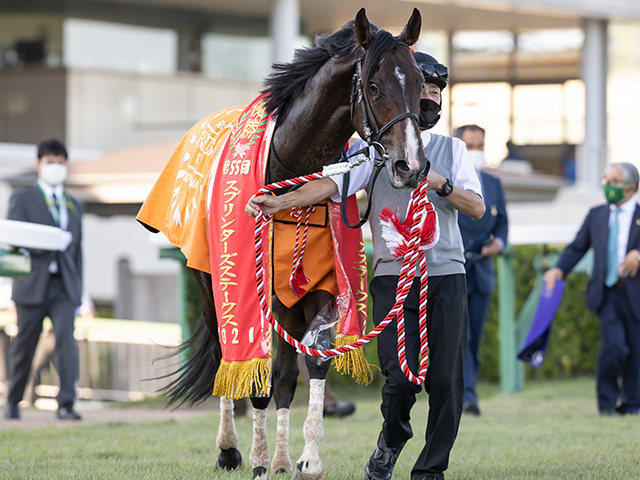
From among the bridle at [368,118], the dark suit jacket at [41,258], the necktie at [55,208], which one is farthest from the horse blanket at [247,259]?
the necktie at [55,208]

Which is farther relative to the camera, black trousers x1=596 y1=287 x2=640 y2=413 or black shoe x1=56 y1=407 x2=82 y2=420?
black shoe x1=56 y1=407 x2=82 y2=420

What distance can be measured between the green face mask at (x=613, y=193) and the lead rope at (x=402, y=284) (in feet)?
11.7

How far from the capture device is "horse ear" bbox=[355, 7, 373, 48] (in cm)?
381

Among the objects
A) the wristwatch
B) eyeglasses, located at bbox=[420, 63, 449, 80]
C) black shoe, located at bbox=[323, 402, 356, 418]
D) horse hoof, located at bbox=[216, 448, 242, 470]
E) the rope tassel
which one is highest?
eyeglasses, located at bbox=[420, 63, 449, 80]

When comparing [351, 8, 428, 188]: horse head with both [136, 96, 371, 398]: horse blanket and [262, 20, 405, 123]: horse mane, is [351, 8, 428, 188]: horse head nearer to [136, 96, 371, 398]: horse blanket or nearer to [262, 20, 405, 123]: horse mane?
[262, 20, 405, 123]: horse mane

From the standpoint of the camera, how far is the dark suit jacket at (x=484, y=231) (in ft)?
23.2

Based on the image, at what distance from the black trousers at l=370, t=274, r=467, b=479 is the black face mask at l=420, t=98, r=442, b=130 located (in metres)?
0.66

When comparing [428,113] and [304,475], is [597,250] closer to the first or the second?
[428,113]

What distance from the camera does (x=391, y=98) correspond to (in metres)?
3.72

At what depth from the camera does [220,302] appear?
4.25 meters

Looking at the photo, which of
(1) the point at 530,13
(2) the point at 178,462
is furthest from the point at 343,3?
(2) the point at 178,462

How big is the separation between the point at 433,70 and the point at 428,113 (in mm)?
182

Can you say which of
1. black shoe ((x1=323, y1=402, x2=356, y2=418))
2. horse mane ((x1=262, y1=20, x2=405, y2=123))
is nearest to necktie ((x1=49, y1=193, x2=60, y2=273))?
black shoe ((x1=323, y1=402, x2=356, y2=418))

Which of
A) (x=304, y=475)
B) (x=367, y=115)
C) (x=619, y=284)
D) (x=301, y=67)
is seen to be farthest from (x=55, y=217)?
(x=367, y=115)
